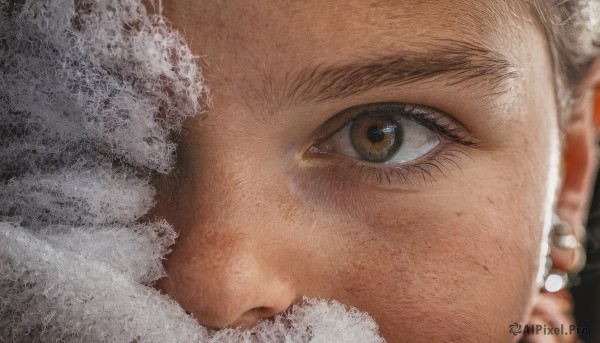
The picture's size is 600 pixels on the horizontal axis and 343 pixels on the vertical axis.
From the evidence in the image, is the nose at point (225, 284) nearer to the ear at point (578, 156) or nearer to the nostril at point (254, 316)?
the nostril at point (254, 316)

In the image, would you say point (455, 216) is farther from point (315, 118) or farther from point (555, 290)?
point (555, 290)

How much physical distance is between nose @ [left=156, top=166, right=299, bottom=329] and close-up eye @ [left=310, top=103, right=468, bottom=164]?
0.43 ft

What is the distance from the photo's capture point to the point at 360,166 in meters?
0.79

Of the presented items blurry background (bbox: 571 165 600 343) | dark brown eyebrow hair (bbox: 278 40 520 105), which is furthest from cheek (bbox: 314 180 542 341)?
blurry background (bbox: 571 165 600 343)

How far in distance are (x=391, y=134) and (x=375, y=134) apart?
0.8 inches

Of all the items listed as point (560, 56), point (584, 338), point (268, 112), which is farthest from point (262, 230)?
point (584, 338)

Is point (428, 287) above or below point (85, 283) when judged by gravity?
above

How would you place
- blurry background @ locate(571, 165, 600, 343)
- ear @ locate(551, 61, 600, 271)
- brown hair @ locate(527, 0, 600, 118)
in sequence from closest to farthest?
brown hair @ locate(527, 0, 600, 118), ear @ locate(551, 61, 600, 271), blurry background @ locate(571, 165, 600, 343)

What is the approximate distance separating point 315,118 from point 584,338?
0.95m

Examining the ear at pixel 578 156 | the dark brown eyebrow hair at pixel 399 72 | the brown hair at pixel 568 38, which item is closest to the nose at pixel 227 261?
the dark brown eyebrow hair at pixel 399 72

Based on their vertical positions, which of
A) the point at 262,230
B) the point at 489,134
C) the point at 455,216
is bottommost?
the point at 262,230

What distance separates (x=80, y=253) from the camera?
2.21 feet

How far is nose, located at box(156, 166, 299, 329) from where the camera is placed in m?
0.67

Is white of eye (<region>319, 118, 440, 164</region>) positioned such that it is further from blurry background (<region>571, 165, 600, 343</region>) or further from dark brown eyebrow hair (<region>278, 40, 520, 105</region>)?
blurry background (<region>571, 165, 600, 343</region>)
